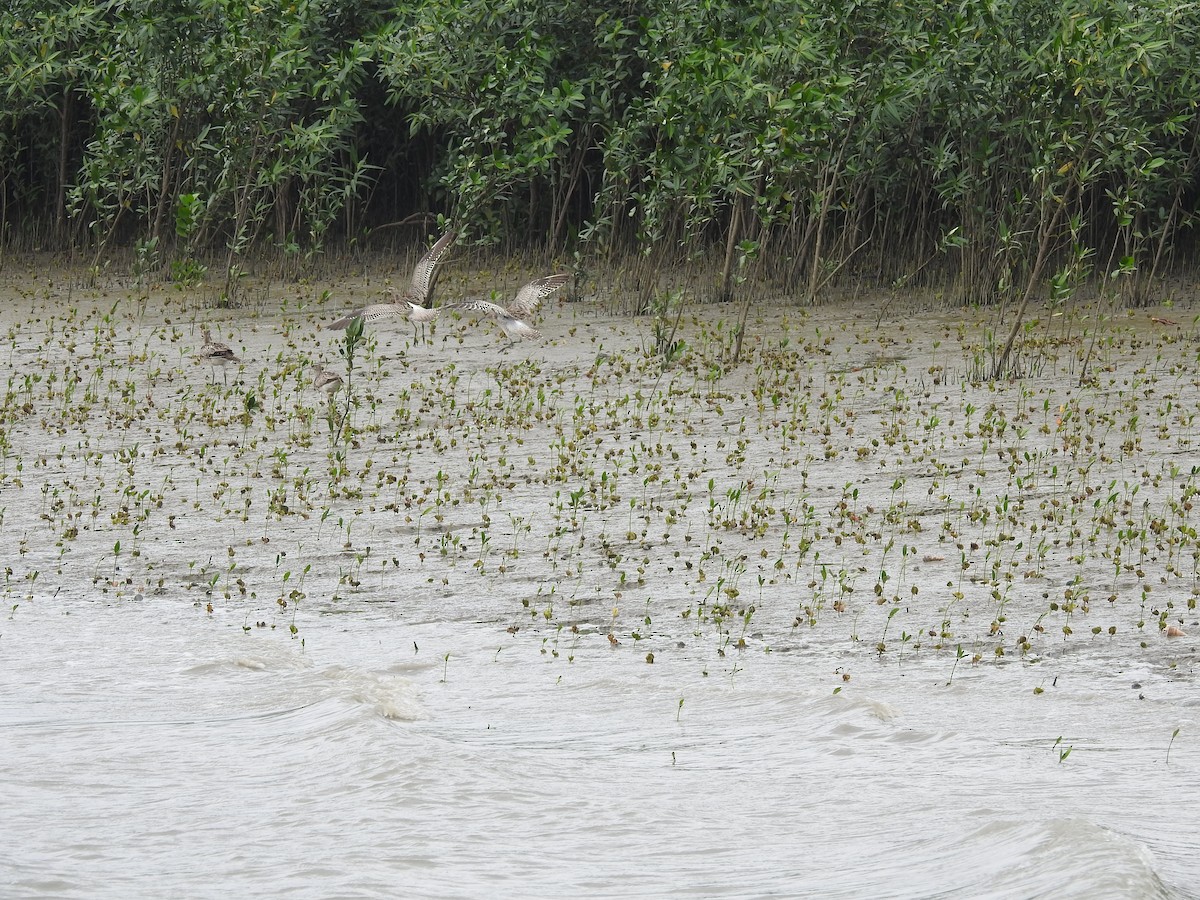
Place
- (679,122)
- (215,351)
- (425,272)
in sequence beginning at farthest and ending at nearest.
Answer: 1. (679,122)
2. (215,351)
3. (425,272)

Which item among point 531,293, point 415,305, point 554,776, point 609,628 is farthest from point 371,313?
point 554,776

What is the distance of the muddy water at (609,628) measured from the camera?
4.16 meters

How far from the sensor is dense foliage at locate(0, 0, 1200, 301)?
13133 millimetres

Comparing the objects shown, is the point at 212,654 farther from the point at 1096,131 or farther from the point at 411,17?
the point at 411,17

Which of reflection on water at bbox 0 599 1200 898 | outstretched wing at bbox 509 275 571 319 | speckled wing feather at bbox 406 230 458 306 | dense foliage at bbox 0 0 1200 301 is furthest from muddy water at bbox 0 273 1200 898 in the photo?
dense foliage at bbox 0 0 1200 301

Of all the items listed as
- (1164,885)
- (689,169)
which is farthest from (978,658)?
(689,169)

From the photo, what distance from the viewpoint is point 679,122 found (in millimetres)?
Result: 13836

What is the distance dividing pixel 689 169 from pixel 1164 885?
10.5m

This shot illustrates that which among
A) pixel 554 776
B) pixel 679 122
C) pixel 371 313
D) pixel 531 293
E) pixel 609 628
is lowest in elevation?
pixel 554 776

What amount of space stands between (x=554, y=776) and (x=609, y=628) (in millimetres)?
1803

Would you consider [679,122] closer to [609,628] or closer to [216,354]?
[216,354]

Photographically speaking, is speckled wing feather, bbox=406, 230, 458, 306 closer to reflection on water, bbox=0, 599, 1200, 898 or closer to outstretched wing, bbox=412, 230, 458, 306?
outstretched wing, bbox=412, 230, 458, 306

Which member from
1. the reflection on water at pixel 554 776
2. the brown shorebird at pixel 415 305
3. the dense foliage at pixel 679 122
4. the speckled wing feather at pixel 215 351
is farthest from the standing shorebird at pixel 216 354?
the reflection on water at pixel 554 776

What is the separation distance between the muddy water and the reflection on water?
0.02 meters
